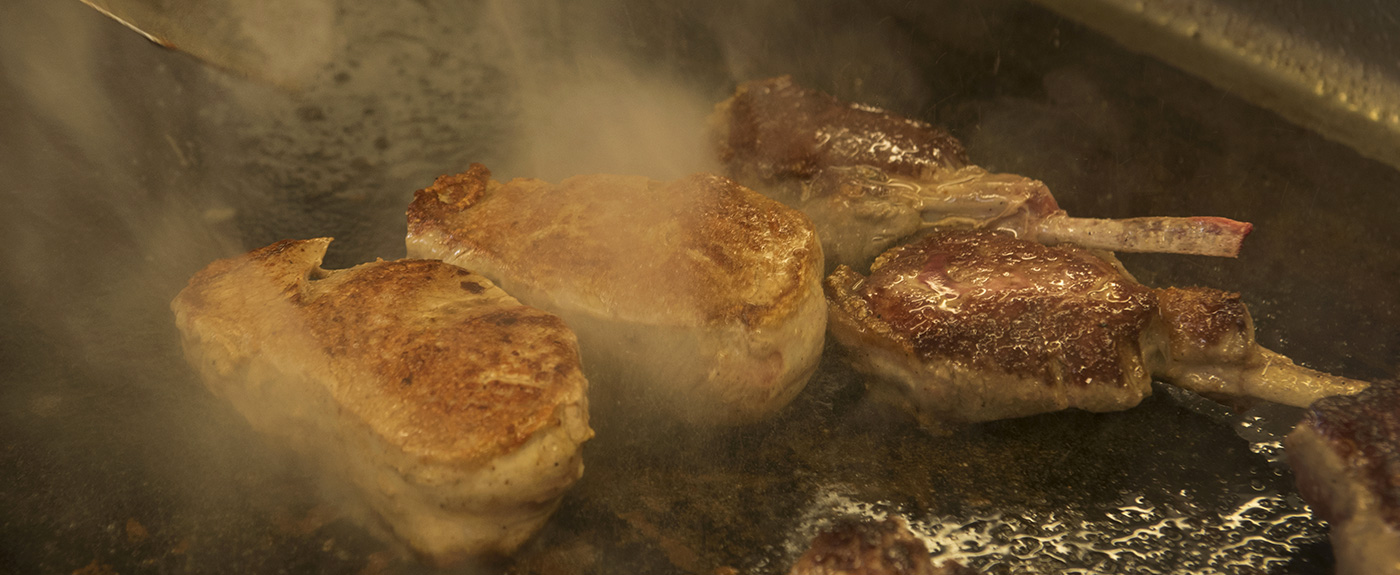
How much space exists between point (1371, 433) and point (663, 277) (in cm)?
159

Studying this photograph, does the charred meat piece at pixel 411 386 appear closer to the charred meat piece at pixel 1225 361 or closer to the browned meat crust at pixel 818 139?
the browned meat crust at pixel 818 139

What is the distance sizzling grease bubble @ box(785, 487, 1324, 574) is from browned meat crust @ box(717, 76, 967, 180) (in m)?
1.08

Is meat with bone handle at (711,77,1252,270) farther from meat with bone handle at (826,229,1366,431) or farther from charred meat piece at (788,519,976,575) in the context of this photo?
charred meat piece at (788,519,976,575)

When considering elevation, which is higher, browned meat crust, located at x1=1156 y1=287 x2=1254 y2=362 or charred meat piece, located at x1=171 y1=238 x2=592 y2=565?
browned meat crust, located at x1=1156 y1=287 x2=1254 y2=362

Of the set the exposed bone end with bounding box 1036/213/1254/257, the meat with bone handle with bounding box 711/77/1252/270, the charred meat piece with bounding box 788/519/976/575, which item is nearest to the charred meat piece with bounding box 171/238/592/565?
the charred meat piece with bounding box 788/519/976/575

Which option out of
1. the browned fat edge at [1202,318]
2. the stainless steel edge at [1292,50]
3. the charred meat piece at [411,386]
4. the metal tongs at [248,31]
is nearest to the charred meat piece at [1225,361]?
the browned fat edge at [1202,318]

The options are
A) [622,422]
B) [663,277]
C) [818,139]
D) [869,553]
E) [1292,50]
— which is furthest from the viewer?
[1292,50]

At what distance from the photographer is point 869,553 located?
182 centimetres

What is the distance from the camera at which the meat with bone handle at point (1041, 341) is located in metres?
2.00

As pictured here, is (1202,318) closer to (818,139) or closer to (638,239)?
(818,139)

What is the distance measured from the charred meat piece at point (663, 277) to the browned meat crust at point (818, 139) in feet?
1.32

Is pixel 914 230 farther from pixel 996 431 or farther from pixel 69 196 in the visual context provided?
pixel 69 196

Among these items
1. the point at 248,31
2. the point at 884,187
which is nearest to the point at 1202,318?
the point at 884,187

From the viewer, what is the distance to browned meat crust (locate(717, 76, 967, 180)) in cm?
258
